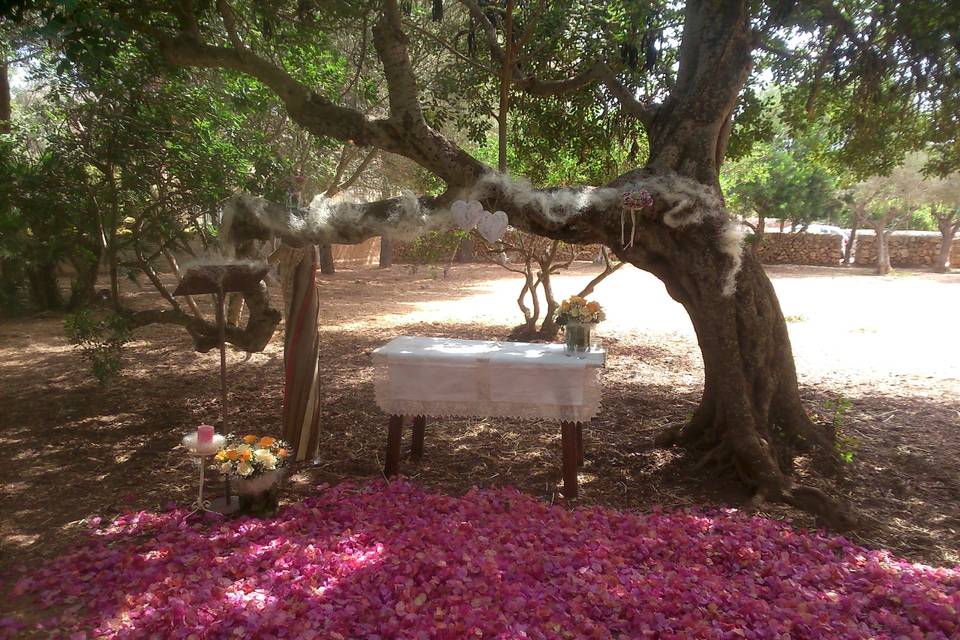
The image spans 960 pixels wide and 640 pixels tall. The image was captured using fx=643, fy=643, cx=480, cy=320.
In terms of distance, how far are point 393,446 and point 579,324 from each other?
Answer: 5.37ft

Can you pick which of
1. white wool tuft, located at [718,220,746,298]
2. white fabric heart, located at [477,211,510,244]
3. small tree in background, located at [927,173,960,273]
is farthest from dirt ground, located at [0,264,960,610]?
small tree in background, located at [927,173,960,273]

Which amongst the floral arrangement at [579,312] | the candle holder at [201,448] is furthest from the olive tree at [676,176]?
the candle holder at [201,448]

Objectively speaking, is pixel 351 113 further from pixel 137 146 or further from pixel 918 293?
pixel 918 293

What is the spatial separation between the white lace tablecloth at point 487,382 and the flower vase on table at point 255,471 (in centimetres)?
87

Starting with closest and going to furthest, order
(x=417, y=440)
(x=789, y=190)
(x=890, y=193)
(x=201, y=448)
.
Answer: (x=201, y=448) → (x=417, y=440) → (x=890, y=193) → (x=789, y=190)

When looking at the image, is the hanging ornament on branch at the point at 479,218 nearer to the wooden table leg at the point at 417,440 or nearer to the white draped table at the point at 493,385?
the white draped table at the point at 493,385

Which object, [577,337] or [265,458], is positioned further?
[577,337]

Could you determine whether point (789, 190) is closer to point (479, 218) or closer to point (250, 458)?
point (479, 218)

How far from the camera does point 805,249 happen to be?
84.0ft

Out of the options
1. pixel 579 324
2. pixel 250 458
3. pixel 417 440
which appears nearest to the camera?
pixel 250 458

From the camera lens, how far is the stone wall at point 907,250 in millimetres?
24984

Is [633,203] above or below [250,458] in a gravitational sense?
above

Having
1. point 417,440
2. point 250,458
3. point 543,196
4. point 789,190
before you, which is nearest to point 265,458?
point 250,458

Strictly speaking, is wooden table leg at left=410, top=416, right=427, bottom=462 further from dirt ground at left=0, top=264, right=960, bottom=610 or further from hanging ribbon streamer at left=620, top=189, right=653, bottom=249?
hanging ribbon streamer at left=620, top=189, right=653, bottom=249
